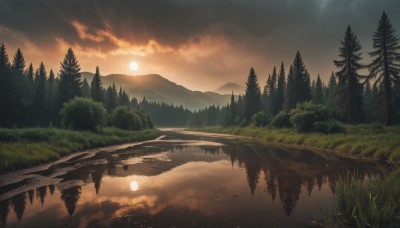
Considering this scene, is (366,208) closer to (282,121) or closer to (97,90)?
(282,121)

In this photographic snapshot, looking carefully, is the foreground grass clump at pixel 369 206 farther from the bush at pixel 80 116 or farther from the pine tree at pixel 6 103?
the pine tree at pixel 6 103

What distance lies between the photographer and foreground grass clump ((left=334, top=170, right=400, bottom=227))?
195 inches

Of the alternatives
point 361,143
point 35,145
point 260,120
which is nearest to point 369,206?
point 361,143

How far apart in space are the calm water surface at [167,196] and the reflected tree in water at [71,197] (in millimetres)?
34

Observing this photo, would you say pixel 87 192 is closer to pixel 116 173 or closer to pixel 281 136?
pixel 116 173

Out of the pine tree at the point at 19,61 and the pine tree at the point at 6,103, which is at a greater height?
the pine tree at the point at 19,61

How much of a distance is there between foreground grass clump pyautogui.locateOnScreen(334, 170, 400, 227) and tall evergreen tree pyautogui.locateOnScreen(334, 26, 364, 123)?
36.9 meters

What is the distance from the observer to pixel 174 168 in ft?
49.9

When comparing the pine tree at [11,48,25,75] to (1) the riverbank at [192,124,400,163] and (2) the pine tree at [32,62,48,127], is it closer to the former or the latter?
(2) the pine tree at [32,62,48,127]

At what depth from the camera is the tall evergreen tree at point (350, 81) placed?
38.4 m

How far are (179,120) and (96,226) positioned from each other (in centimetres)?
17869

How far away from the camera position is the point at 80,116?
3127 cm

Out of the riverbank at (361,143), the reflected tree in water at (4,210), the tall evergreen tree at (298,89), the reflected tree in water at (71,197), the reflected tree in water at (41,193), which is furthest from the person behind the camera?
the tall evergreen tree at (298,89)

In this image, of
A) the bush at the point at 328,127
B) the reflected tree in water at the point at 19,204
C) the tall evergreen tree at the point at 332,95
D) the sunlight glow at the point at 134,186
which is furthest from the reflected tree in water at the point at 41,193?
the tall evergreen tree at the point at 332,95
